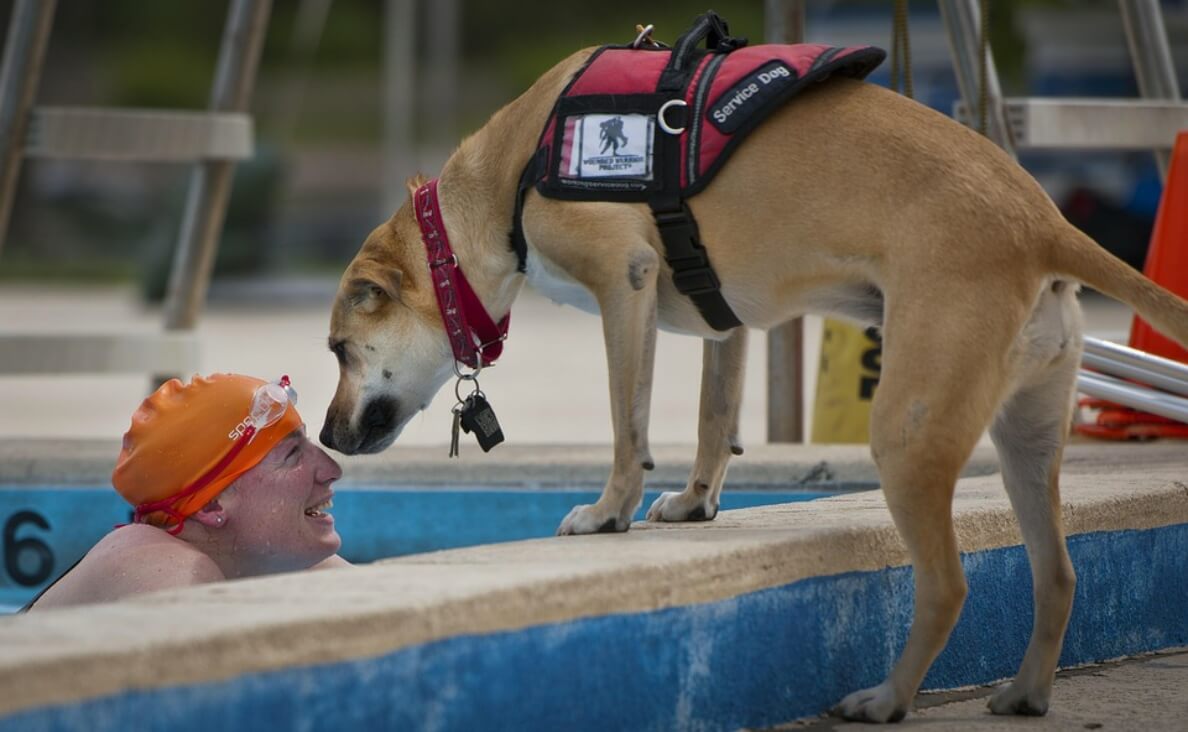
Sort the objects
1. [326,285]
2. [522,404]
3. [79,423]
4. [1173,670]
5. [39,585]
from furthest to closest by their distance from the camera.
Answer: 1. [326,285]
2. [522,404]
3. [79,423]
4. [39,585]
5. [1173,670]

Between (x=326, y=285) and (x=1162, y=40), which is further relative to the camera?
(x=326, y=285)

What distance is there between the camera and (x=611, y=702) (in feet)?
9.95

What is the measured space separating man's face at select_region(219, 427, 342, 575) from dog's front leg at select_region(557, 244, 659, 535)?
0.68 metres

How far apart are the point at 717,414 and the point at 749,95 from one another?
0.86 metres

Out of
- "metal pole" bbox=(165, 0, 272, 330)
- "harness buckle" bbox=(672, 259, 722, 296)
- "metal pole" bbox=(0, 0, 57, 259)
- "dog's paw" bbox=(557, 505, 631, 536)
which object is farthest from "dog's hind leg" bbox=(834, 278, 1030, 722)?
"metal pole" bbox=(165, 0, 272, 330)

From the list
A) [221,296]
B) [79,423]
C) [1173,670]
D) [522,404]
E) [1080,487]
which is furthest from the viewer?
[221,296]

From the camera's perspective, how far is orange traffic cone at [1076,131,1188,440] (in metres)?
6.25

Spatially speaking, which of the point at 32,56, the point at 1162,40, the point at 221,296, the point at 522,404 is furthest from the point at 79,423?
the point at 221,296

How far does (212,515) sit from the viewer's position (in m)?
4.05

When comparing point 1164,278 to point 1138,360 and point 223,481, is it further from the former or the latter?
point 223,481

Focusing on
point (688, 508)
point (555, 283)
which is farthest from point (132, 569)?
point (688, 508)

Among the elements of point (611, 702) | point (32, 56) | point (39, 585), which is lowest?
point (39, 585)

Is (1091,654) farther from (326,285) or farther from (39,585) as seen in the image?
(326,285)

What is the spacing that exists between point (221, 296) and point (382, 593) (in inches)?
926
